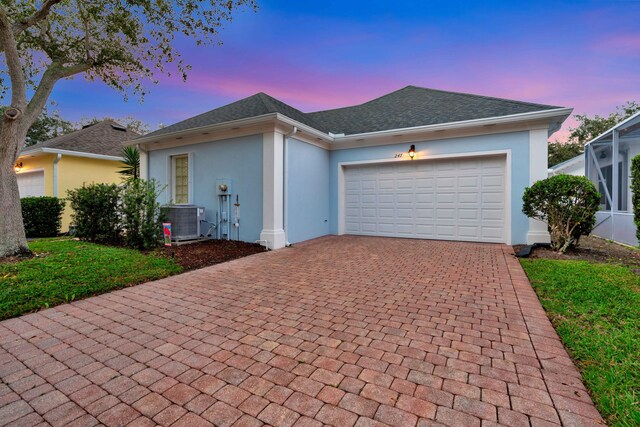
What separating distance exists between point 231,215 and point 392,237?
466 cm

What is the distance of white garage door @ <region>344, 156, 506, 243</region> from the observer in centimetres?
770

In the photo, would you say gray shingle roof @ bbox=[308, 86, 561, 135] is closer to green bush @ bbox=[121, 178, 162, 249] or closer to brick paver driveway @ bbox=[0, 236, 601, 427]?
brick paver driveway @ bbox=[0, 236, 601, 427]

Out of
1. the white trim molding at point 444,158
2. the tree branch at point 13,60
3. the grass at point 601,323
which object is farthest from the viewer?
the white trim molding at point 444,158

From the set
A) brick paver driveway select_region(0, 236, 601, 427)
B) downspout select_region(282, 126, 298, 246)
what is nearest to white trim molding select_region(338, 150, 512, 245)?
Answer: downspout select_region(282, 126, 298, 246)

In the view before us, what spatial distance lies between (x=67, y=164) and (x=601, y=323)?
15.6m

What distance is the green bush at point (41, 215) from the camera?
9430 millimetres

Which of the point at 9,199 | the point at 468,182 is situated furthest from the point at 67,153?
the point at 468,182

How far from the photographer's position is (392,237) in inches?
347

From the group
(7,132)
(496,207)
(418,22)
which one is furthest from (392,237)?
(7,132)

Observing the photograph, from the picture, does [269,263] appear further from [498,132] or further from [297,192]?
[498,132]

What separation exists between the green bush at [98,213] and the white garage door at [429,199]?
6.30 metres

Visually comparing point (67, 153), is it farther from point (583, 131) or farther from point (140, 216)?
point (583, 131)

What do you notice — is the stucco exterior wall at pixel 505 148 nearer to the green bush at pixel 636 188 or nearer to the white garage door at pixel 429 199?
the white garage door at pixel 429 199

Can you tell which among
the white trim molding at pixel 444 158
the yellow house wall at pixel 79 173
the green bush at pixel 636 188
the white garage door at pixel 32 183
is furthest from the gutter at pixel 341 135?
the white garage door at pixel 32 183
